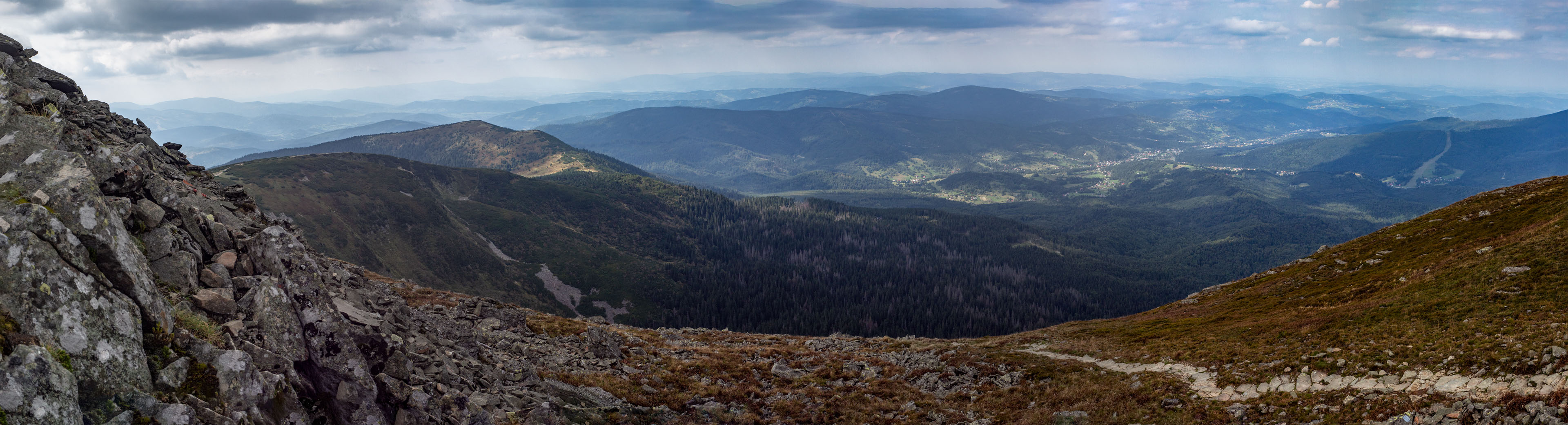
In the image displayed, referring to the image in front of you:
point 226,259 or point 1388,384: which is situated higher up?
point 226,259

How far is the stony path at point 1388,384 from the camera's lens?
2391cm

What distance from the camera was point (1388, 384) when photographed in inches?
1128

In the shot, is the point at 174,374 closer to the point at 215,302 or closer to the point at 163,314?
the point at 163,314

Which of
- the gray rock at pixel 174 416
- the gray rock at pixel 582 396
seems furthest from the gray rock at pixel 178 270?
the gray rock at pixel 582 396

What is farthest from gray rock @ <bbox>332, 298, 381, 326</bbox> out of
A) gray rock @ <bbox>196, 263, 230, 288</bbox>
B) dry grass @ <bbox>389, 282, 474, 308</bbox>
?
dry grass @ <bbox>389, 282, 474, 308</bbox>

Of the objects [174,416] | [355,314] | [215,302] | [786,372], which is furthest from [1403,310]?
[215,302]

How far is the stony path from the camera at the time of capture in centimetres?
2391

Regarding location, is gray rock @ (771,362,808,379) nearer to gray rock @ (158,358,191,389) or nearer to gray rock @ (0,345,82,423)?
gray rock @ (158,358,191,389)

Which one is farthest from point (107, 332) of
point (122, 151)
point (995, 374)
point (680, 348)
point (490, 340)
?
point (995, 374)

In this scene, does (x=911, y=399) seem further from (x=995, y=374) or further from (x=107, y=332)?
(x=107, y=332)

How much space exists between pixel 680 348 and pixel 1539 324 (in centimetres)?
5511

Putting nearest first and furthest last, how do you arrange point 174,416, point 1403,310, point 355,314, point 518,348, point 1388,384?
point 174,416 < point 355,314 < point 1388,384 < point 1403,310 < point 518,348

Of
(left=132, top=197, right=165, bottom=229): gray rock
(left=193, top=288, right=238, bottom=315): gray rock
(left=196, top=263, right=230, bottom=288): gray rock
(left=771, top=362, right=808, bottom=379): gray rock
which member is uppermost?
(left=132, top=197, right=165, bottom=229): gray rock

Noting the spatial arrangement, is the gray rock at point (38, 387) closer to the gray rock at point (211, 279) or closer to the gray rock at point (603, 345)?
the gray rock at point (211, 279)
